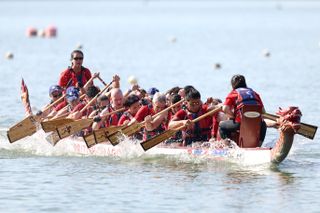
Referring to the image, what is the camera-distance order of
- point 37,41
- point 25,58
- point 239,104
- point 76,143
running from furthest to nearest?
point 37,41, point 25,58, point 76,143, point 239,104

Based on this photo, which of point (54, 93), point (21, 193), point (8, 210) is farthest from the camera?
point (54, 93)

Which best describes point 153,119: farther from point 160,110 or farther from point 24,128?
point 24,128

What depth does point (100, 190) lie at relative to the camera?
1758 cm

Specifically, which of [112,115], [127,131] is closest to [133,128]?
[127,131]

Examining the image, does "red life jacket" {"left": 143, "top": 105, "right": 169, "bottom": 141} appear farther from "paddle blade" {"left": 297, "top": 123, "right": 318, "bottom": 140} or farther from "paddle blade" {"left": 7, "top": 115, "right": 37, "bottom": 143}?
"paddle blade" {"left": 7, "top": 115, "right": 37, "bottom": 143}

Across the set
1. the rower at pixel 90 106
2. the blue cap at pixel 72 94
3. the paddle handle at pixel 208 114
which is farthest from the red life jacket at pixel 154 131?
the blue cap at pixel 72 94

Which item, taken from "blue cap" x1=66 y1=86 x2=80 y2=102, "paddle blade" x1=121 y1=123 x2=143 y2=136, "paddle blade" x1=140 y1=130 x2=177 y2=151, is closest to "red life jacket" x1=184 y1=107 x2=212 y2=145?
"paddle blade" x1=140 y1=130 x2=177 y2=151

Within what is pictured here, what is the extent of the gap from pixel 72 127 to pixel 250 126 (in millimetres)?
4364

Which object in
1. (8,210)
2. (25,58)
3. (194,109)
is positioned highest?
(25,58)

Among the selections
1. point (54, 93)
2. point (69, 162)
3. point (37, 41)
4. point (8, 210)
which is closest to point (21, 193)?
point (8, 210)

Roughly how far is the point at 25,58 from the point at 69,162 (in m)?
35.5

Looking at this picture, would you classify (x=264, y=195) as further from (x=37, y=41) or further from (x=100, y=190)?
(x=37, y=41)

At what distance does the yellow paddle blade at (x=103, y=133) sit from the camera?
20.5 meters

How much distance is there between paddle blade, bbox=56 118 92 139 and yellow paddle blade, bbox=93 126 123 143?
82 centimetres
